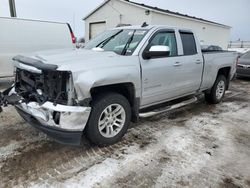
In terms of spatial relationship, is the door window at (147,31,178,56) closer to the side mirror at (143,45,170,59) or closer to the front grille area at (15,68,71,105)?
the side mirror at (143,45,170,59)

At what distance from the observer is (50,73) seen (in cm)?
310

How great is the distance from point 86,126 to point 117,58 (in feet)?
→ 3.61

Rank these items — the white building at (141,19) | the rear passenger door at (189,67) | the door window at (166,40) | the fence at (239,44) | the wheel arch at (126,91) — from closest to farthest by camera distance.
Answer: the wheel arch at (126,91) < the door window at (166,40) < the rear passenger door at (189,67) < the white building at (141,19) < the fence at (239,44)

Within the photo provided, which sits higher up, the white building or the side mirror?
the white building

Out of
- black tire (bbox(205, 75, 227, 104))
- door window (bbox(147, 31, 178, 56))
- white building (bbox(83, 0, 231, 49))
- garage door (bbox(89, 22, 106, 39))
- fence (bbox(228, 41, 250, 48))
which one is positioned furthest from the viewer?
fence (bbox(228, 41, 250, 48))

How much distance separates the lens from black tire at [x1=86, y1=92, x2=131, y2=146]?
3264 mm

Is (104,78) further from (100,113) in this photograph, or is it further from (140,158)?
(140,158)

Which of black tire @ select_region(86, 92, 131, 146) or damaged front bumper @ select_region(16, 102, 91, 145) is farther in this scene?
black tire @ select_region(86, 92, 131, 146)

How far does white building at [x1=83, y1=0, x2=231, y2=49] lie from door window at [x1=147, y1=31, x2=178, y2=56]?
A: 11.3 meters

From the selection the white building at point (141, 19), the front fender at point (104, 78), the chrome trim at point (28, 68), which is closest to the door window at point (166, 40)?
the front fender at point (104, 78)

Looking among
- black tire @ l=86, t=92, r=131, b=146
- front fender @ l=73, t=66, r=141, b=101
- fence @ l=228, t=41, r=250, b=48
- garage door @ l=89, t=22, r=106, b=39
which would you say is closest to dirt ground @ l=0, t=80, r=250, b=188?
black tire @ l=86, t=92, r=131, b=146

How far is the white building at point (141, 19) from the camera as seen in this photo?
1580 centimetres

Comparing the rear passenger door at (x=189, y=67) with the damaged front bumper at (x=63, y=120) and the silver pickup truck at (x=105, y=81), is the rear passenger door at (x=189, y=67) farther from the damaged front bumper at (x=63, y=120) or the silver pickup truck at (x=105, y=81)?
the damaged front bumper at (x=63, y=120)

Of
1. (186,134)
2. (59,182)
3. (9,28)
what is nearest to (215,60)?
→ (186,134)
